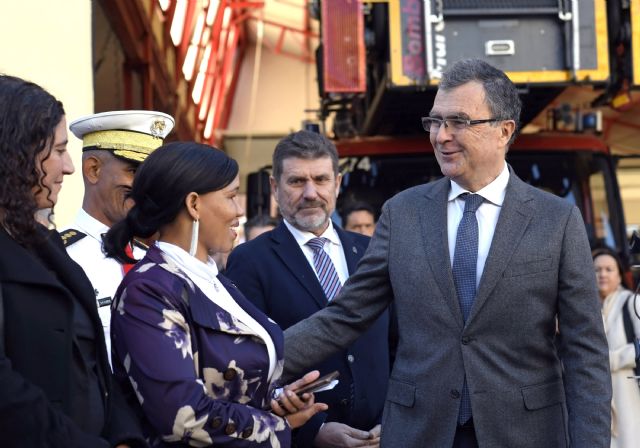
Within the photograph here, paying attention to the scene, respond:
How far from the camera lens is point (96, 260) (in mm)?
4004

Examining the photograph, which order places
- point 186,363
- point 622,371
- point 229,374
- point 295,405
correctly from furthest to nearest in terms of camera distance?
point 622,371, point 295,405, point 229,374, point 186,363

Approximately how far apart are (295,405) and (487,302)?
688mm

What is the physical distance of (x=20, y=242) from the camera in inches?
119

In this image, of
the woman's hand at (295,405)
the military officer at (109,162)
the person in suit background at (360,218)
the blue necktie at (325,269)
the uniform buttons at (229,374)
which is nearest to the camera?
the uniform buttons at (229,374)

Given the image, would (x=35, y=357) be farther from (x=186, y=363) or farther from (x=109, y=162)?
A: (x=109, y=162)

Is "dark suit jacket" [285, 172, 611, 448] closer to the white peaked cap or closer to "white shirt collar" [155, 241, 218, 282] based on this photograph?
"white shirt collar" [155, 241, 218, 282]

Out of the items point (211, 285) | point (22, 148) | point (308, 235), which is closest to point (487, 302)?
point (211, 285)

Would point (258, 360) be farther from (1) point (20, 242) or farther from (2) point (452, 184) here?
(2) point (452, 184)

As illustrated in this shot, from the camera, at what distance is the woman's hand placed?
3566 mm

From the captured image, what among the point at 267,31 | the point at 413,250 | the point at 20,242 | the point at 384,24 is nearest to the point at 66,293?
the point at 20,242

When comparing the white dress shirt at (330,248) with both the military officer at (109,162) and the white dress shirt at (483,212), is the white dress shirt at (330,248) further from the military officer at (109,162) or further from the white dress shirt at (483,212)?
the white dress shirt at (483,212)

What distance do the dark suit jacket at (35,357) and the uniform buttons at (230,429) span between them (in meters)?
0.31

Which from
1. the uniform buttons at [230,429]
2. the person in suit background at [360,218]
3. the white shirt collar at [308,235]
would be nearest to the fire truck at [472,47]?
the person in suit background at [360,218]

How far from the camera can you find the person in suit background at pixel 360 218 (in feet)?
25.9
